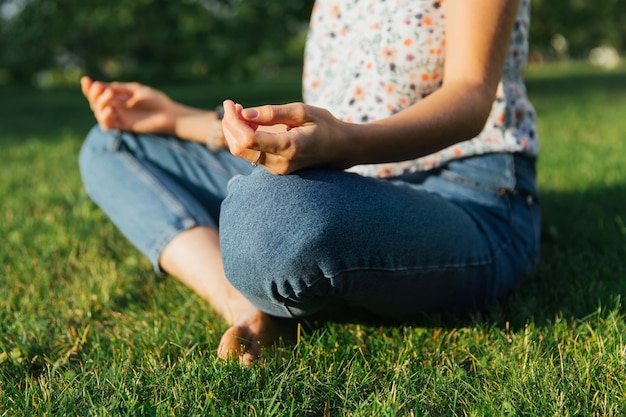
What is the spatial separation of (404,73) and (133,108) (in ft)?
2.98

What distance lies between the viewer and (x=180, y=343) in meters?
1.72

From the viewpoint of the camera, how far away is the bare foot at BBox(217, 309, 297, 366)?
1591 millimetres

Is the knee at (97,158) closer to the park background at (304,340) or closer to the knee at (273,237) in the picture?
the park background at (304,340)

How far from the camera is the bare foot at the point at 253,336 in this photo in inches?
62.6

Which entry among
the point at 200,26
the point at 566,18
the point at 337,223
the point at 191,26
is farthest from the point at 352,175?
the point at 566,18

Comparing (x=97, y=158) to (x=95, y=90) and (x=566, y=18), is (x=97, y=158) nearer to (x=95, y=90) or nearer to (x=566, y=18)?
(x=95, y=90)

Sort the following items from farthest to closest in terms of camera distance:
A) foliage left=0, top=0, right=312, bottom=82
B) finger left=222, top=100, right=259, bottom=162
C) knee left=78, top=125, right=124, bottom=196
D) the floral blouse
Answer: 1. foliage left=0, top=0, right=312, bottom=82
2. knee left=78, top=125, right=124, bottom=196
3. the floral blouse
4. finger left=222, top=100, right=259, bottom=162

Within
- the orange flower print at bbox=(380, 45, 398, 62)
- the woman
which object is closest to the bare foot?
the woman

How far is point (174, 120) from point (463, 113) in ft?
3.47

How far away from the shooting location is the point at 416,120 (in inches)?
58.2

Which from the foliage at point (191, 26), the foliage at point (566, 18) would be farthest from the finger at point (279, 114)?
the foliage at point (566, 18)

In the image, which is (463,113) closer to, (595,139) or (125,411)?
(125,411)

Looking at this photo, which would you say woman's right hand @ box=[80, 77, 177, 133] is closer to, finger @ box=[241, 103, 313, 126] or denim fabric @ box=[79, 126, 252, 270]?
denim fabric @ box=[79, 126, 252, 270]

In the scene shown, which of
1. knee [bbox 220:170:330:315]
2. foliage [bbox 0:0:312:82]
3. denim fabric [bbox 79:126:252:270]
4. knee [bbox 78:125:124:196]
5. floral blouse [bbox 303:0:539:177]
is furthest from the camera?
foliage [bbox 0:0:312:82]
